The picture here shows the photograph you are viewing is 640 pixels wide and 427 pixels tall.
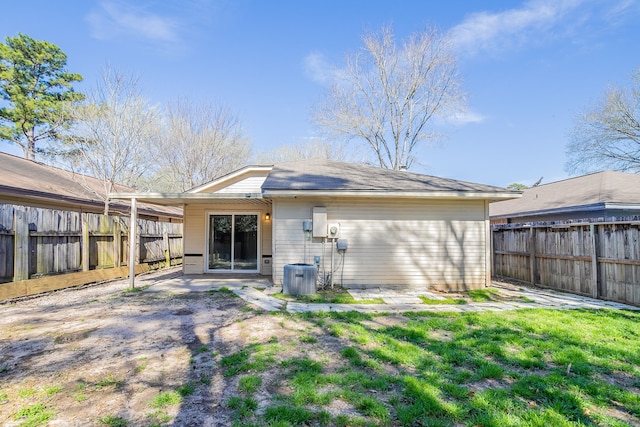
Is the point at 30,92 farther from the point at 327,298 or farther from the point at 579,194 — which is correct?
the point at 579,194

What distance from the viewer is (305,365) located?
340 cm

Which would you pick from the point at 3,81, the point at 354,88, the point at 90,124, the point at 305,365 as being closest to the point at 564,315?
the point at 305,365

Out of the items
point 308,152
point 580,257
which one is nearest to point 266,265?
point 580,257

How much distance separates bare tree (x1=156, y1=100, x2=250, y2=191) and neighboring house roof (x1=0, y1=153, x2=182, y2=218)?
265 inches

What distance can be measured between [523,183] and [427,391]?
39440mm

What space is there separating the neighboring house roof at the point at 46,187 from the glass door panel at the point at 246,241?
487cm

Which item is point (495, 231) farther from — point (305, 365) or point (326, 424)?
point (326, 424)

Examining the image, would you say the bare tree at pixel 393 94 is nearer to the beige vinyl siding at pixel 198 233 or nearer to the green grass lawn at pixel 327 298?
the beige vinyl siding at pixel 198 233

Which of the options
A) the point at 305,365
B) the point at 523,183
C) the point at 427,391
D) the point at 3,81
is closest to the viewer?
the point at 427,391

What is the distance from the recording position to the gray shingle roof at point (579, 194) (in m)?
10.4

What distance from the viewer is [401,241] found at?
26.7 ft

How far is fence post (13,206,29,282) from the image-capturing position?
6391mm

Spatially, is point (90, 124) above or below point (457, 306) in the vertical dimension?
above

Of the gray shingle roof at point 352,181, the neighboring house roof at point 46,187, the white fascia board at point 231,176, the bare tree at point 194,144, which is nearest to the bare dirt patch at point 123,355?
the gray shingle roof at point 352,181
